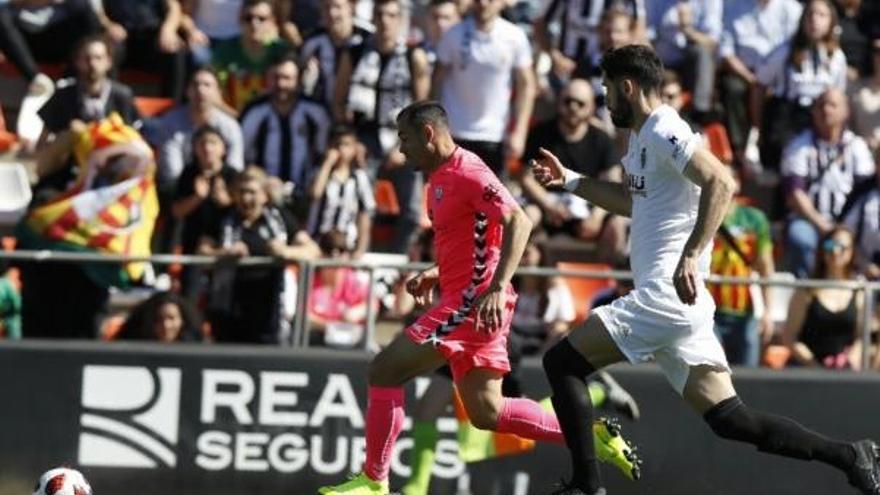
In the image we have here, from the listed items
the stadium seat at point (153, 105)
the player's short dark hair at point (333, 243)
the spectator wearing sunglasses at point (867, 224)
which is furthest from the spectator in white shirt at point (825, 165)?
the stadium seat at point (153, 105)

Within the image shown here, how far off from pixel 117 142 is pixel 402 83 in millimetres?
2341

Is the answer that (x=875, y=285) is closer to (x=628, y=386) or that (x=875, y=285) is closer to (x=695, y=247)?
(x=628, y=386)

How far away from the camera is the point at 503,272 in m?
11.3

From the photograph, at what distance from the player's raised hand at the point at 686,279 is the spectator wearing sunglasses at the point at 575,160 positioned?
17.4 ft

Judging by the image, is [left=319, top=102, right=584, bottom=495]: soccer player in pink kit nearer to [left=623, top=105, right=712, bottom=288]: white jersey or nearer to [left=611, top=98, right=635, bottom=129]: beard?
[left=623, top=105, right=712, bottom=288]: white jersey

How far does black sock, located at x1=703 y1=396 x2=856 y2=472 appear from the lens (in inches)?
445

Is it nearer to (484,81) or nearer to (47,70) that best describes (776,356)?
(484,81)

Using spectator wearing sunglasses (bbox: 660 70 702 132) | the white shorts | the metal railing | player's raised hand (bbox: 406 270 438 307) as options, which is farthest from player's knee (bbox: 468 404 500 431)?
spectator wearing sunglasses (bbox: 660 70 702 132)

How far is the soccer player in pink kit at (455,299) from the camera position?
11500mm

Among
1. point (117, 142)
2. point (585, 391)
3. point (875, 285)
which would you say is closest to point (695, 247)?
point (585, 391)

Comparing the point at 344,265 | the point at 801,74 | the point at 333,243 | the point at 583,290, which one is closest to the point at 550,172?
the point at 344,265

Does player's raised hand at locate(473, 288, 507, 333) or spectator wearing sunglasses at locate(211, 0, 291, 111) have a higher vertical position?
spectator wearing sunglasses at locate(211, 0, 291, 111)

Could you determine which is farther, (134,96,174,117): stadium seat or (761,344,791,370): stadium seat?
(134,96,174,117): stadium seat

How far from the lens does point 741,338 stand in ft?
48.8
